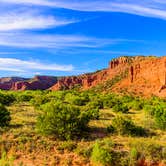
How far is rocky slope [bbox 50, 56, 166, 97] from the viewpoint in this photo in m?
122

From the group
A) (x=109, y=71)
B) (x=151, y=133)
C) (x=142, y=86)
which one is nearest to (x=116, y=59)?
(x=109, y=71)

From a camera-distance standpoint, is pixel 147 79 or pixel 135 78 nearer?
pixel 147 79

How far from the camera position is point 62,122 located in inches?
893

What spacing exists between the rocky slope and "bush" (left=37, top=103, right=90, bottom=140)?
295ft

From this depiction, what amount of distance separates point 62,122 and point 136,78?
116 metres

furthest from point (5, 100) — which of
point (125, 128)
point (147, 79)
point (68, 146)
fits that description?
point (147, 79)

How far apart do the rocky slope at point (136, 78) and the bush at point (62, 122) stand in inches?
3537

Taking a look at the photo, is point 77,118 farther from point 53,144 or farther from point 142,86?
point 142,86

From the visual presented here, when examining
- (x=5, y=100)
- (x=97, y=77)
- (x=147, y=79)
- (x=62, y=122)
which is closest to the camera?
(x=62, y=122)

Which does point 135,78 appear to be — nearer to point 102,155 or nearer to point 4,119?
point 4,119

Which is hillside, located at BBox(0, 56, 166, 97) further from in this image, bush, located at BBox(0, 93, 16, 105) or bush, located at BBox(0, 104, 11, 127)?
bush, located at BBox(0, 104, 11, 127)

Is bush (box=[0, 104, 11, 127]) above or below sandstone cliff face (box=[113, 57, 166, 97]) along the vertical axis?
below

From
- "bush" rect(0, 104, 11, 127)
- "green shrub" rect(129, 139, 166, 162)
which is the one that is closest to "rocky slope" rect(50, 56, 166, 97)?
"bush" rect(0, 104, 11, 127)

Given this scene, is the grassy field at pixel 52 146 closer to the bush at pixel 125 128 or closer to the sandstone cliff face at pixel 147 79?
the bush at pixel 125 128
